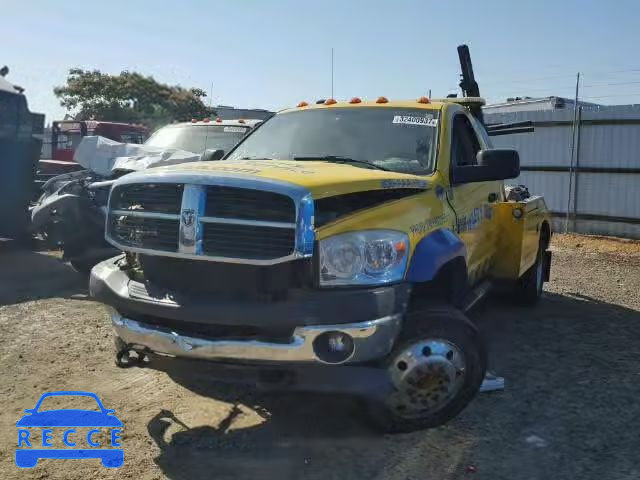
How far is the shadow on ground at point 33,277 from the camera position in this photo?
7.19 metres

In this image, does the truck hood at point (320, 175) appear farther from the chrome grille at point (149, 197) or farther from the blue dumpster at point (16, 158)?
the blue dumpster at point (16, 158)

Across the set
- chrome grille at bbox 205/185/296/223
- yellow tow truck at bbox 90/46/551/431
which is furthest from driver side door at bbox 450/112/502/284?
chrome grille at bbox 205/185/296/223

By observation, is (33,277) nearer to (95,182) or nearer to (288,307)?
(95,182)

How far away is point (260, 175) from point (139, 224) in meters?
0.80

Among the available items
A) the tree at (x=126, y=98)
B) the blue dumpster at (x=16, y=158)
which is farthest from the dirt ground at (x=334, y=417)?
the tree at (x=126, y=98)

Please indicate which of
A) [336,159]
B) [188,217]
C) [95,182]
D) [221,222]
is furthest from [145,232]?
[95,182]

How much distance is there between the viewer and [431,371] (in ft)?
11.4

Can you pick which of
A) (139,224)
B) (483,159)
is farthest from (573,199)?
(139,224)

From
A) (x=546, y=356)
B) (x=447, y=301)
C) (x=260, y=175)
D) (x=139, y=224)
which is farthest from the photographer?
(x=546, y=356)

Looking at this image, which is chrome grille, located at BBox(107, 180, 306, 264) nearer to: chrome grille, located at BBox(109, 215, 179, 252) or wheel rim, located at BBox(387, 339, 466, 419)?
chrome grille, located at BBox(109, 215, 179, 252)

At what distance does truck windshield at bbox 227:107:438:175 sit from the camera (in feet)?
14.6

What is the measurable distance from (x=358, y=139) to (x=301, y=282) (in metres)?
1.69

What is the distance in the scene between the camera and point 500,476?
3307 mm

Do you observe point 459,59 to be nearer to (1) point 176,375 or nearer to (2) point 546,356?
(2) point 546,356
